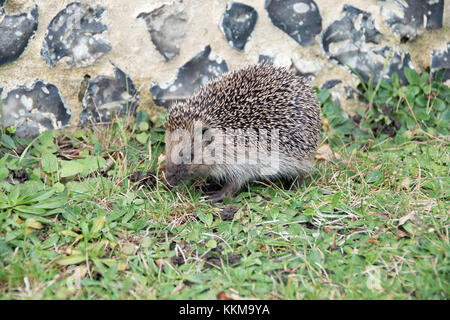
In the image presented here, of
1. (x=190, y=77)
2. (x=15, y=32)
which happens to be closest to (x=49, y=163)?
(x=15, y=32)

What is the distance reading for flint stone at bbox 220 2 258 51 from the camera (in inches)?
211

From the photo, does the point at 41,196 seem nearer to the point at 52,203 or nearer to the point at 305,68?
the point at 52,203

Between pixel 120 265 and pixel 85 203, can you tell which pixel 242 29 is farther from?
pixel 120 265

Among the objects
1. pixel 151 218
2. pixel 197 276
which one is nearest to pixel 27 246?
pixel 151 218

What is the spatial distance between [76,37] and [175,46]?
A: 1.15 meters

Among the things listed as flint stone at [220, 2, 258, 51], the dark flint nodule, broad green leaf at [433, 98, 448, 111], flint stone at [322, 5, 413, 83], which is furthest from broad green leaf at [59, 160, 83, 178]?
broad green leaf at [433, 98, 448, 111]

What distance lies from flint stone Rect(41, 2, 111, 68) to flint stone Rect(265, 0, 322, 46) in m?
2.08

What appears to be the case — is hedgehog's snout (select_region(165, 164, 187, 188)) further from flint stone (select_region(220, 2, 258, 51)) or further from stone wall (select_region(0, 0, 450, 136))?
flint stone (select_region(220, 2, 258, 51))

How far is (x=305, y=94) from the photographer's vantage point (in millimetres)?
4781

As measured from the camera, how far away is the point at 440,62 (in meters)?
5.88

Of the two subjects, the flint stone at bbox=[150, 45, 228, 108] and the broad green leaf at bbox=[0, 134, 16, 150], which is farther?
the flint stone at bbox=[150, 45, 228, 108]

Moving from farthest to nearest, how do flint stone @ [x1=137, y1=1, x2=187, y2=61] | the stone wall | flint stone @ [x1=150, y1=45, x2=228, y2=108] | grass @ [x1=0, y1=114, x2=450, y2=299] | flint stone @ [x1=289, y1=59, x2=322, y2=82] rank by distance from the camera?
1. flint stone @ [x1=289, y1=59, x2=322, y2=82]
2. flint stone @ [x1=150, y1=45, x2=228, y2=108]
3. flint stone @ [x1=137, y1=1, x2=187, y2=61]
4. the stone wall
5. grass @ [x1=0, y1=114, x2=450, y2=299]

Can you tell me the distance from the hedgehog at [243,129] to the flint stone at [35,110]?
4.79ft
